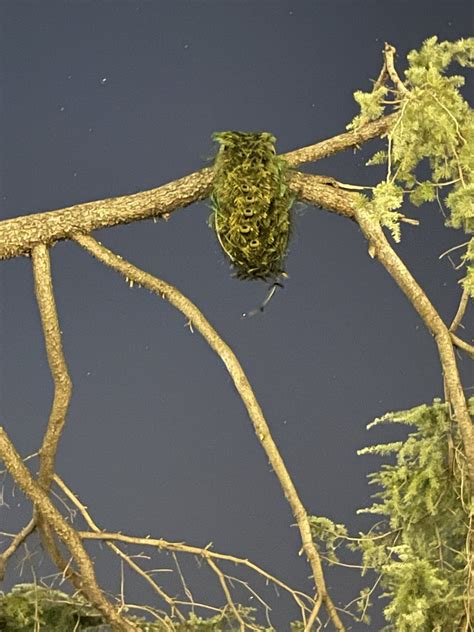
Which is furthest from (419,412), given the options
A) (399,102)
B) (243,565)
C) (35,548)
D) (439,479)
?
(35,548)

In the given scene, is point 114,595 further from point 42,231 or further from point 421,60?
point 421,60

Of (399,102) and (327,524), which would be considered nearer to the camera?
(327,524)

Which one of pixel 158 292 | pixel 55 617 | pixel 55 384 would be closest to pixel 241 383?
pixel 158 292

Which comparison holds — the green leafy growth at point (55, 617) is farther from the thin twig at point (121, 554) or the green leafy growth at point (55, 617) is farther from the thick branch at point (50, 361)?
the thick branch at point (50, 361)

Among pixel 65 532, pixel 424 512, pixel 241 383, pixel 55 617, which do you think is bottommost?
pixel 424 512

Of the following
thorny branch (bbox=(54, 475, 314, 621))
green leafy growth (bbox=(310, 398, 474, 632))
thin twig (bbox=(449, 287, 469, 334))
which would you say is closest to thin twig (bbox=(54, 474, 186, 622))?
thorny branch (bbox=(54, 475, 314, 621))

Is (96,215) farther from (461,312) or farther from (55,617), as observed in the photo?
(55,617)

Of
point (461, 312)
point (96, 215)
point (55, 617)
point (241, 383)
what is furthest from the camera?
point (55, 617)
